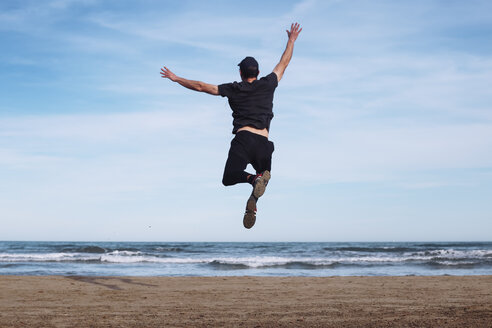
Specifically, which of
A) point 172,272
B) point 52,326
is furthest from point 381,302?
point 172,272

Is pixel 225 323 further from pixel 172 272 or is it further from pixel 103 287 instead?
pixel 172 272

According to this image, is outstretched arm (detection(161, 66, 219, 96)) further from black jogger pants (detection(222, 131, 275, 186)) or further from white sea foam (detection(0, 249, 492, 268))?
white sea foam (detection(0, 249, 492, 268))

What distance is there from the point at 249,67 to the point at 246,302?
577cm

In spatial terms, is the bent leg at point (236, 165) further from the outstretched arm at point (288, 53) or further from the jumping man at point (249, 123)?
the outstretched arm at point (288, 53)

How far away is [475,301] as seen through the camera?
31.8ft

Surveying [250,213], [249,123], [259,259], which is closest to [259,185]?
[250,213]

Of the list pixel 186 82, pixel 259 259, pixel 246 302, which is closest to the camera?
pixel 186 82

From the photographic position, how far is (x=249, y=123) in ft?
18.2

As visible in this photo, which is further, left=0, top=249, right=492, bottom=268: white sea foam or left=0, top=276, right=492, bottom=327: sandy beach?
left=0, top=249, right=492, bottom=268: white sea foam

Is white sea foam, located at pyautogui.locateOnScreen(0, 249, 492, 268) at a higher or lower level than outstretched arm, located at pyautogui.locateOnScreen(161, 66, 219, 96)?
lower

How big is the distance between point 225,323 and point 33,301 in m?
4.75

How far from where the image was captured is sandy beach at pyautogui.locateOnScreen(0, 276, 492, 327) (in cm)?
741

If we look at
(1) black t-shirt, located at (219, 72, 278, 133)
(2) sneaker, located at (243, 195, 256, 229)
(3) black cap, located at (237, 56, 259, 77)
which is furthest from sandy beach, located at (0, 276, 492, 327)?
(3) black cap, located at (237, 56, 259, 77)

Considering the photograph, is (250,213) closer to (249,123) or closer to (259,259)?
(249,123)
